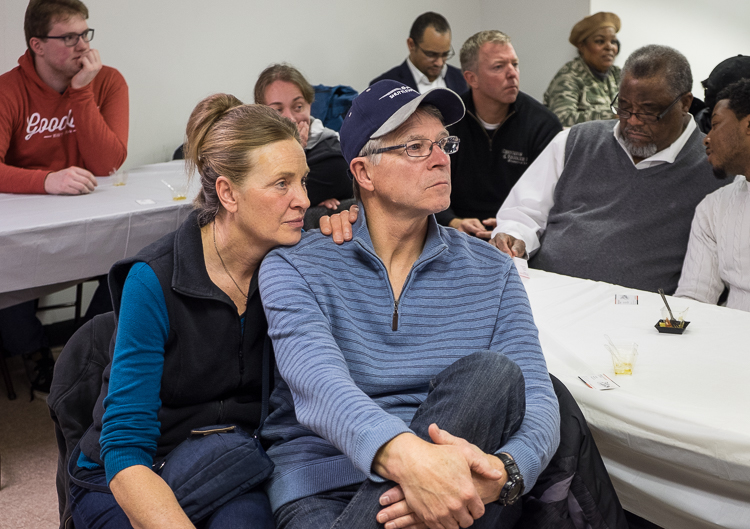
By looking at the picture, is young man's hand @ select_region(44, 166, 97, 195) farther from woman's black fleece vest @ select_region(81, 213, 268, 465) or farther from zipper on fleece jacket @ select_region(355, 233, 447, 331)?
zipper on fleece jacket @ select_region(355, 233, 447, 331)

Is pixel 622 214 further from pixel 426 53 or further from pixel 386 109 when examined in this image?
pixel 426 53

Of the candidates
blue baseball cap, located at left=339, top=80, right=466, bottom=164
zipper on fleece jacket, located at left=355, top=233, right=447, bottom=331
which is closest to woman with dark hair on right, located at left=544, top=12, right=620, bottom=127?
blue baseball cap, located at left=339, top=80, right=466, bottom=164

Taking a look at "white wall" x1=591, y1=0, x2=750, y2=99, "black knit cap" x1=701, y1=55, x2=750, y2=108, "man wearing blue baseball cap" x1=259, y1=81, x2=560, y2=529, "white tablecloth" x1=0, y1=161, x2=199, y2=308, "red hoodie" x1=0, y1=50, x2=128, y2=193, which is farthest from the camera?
"white wall" x1=591, y1=0, x2=750, y2=99

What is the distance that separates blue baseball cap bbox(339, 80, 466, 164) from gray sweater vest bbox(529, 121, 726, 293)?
114 centimetres

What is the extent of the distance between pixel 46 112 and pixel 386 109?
2.32 metres

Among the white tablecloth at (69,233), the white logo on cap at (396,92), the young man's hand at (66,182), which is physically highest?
the white logo on cap at (396,92)

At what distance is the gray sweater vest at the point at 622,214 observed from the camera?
233cm

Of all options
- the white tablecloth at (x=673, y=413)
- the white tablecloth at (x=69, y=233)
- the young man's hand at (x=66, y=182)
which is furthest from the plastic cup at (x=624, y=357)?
the young man's hand at (x=66, y=182)

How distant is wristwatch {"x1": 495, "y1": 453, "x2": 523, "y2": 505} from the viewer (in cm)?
112

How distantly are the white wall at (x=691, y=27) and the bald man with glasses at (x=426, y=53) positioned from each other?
1170 millimetres

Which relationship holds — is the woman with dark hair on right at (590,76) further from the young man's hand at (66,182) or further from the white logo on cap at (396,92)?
the white logo on cap at (396,92)

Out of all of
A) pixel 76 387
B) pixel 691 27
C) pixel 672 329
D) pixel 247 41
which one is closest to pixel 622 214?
pixel 672 329

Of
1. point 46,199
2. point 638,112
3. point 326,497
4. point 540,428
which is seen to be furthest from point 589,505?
point 46,199

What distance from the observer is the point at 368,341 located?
1.31 metres
